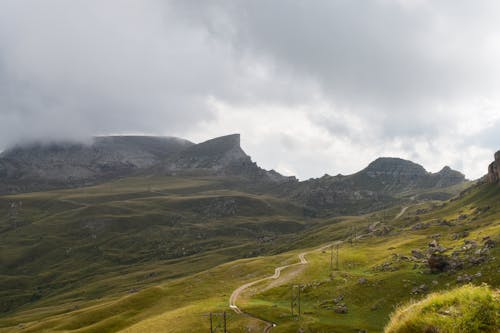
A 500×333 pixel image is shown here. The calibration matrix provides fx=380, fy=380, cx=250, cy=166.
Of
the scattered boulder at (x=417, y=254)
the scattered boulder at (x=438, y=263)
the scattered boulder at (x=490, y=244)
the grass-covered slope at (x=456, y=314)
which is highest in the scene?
the grass-covered slope at (x=456, y=314)

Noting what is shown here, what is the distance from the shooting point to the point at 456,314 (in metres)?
10.6

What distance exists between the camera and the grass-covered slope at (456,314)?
10.4 metres

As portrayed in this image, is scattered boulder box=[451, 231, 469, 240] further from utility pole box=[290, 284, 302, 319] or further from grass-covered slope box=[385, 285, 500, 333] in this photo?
grass-covered slope box=[385, 285, 500, 333]

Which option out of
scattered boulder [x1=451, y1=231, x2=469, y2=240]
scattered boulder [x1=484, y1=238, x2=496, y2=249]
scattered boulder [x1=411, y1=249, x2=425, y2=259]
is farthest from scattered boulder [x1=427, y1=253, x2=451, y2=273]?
scattered boulder [x1=451, y1=231, x2=469, y2=240]

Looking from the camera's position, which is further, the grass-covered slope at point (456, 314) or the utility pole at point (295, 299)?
the utility pole at point (295, 299)

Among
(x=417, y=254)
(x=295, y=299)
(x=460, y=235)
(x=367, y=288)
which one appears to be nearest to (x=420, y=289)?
(x=367, y=288)

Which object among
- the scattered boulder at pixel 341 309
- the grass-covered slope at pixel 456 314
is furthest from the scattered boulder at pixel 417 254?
the grass-covered slope at pixel 456 314

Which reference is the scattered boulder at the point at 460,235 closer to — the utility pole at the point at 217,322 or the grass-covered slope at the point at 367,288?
the grass-covered slope at the point at 367,288

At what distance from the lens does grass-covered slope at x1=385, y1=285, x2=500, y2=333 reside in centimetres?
1035

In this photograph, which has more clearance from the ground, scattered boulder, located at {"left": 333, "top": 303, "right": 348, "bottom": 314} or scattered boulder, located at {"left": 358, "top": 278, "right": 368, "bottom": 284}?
scattered boulder, located at {"left": 358, "top": 278, "right": 368, "bottom": 284}

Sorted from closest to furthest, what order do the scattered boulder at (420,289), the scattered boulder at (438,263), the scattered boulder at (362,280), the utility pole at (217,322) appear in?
the utility pole at (217,322) < the scattered boulder at (420,289) < the scattered boulder at (438,263) < the scattered boulder at (362,280)

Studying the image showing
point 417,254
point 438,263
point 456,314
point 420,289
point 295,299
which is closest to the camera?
point 456,314

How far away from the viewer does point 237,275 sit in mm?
197875

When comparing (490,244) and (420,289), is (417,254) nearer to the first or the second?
(490,244)
